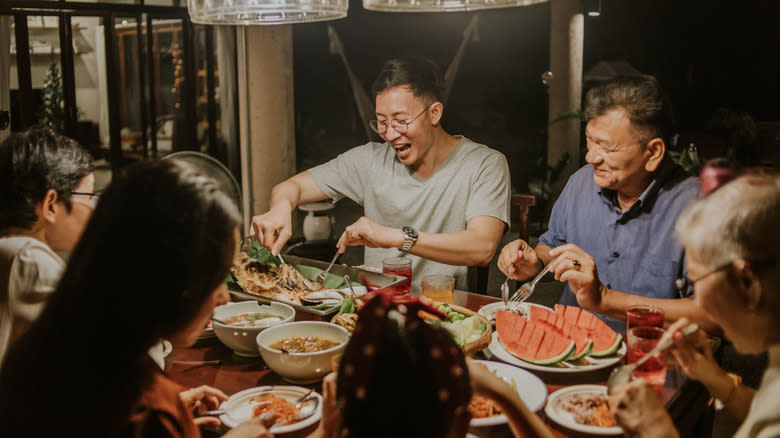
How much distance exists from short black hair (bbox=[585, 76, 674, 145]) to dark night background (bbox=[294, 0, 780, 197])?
7.38 metres

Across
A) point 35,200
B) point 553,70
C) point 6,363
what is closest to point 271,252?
point 35,200

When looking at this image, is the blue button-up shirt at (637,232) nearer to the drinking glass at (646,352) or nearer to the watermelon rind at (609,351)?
the watermelon rind at (609,351)

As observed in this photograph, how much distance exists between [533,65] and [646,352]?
1267cm

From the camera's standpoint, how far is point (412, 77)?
3117 millimetres

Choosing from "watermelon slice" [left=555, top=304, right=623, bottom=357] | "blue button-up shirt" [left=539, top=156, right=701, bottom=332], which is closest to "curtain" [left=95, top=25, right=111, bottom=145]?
"blue button-up shirt" [left=539, top=156, right=701, bottom=332]

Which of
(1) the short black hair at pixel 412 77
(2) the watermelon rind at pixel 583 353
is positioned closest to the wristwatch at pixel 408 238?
(1) the short black hair at pixel 412 77

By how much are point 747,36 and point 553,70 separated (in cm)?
948

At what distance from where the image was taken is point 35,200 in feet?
6.16

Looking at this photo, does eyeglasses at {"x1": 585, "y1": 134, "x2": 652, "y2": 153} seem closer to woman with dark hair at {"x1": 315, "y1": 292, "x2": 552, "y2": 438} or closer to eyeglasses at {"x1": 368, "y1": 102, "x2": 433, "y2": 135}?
A: eyeglasses at {"x1": 368, "y1": 102, "x2": 433, "y2": 135}

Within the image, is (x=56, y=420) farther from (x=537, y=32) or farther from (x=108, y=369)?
(x=537, y=32)

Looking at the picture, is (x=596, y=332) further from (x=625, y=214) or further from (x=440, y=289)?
(x=625, y=214)

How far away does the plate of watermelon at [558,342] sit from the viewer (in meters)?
A: 1.92

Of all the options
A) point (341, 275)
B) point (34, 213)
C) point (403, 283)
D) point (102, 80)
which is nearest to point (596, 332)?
point (403, 283)

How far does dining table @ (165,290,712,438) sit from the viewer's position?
1.70 meters
